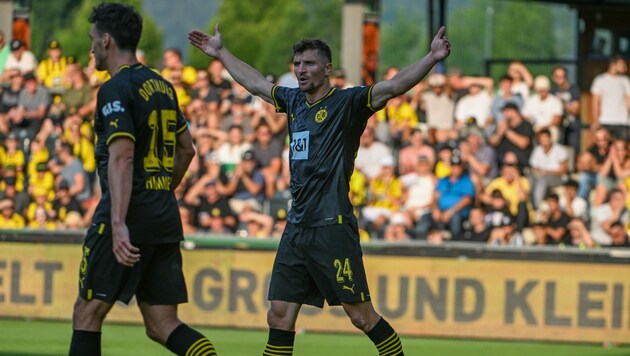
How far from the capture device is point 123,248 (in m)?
7.04

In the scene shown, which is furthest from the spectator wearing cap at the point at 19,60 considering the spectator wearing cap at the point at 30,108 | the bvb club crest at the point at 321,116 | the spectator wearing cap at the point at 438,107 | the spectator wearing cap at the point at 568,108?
the bvb club crest at the point at 321,116

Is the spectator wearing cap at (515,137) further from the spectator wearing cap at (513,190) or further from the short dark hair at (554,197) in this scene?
the short dark hair at (554,197)

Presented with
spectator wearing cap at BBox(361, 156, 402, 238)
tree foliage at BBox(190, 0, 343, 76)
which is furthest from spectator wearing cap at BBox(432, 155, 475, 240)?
tree foliage at BBox(190, 0, 343, 76)

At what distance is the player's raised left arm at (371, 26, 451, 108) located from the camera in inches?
306

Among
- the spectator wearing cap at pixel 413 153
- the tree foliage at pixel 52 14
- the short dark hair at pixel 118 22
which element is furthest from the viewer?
the tree foliage at pixel 52 14

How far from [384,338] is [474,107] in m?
10.7

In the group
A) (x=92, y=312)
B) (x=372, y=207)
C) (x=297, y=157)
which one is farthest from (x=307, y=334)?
(x=92, y=312)

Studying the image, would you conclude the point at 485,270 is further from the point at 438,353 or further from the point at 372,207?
the point at 372,207

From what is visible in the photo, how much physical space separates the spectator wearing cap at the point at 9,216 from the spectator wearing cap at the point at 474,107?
20.5ft

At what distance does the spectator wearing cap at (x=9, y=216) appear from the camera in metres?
17.9

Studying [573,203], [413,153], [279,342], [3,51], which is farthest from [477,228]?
[279,342]

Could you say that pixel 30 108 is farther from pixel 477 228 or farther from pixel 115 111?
pixel 115 111

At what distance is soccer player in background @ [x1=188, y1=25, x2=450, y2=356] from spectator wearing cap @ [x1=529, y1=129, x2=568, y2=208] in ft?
31.4

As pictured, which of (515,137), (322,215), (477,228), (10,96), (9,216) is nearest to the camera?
(322,215)
